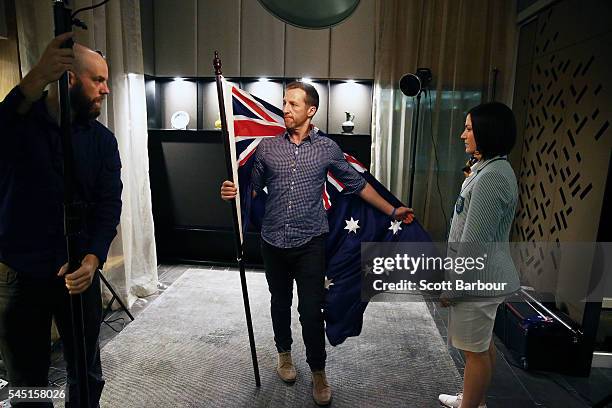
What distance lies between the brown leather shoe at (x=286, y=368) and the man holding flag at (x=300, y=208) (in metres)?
0.15

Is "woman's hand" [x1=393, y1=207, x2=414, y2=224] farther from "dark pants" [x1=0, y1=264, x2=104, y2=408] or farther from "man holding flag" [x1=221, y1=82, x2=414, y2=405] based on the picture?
"dark pants" [x1=0, y1=264, x2=104, y2=408]

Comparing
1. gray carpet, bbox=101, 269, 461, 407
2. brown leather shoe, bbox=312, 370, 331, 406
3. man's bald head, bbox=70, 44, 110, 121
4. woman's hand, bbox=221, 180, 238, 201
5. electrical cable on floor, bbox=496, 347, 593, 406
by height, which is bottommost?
electrical cable on floor, bbox=496, 347, 593, 406

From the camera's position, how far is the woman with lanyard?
4.68ft

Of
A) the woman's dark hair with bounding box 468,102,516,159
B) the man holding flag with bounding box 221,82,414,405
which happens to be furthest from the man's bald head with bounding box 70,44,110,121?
the woman's dark hair with bounding box 468,102,516,159

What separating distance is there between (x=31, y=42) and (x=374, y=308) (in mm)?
2620

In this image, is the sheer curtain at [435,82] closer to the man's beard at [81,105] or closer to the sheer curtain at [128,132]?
the sheer curtain at [128,132]

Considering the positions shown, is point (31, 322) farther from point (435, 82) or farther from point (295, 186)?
point (435, 82)

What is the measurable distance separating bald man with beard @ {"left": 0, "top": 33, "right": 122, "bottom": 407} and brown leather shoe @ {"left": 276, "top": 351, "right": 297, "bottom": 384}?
1014mm

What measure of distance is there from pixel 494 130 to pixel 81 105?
4.43 feet

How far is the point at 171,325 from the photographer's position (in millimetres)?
2629

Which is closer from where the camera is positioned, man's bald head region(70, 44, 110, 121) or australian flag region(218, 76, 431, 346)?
man's bald head region(70, 44, 110, 121)

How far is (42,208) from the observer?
123cm

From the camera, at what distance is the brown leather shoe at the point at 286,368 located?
2.04 metres

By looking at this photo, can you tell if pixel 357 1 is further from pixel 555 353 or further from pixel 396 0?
pixel 396 0
